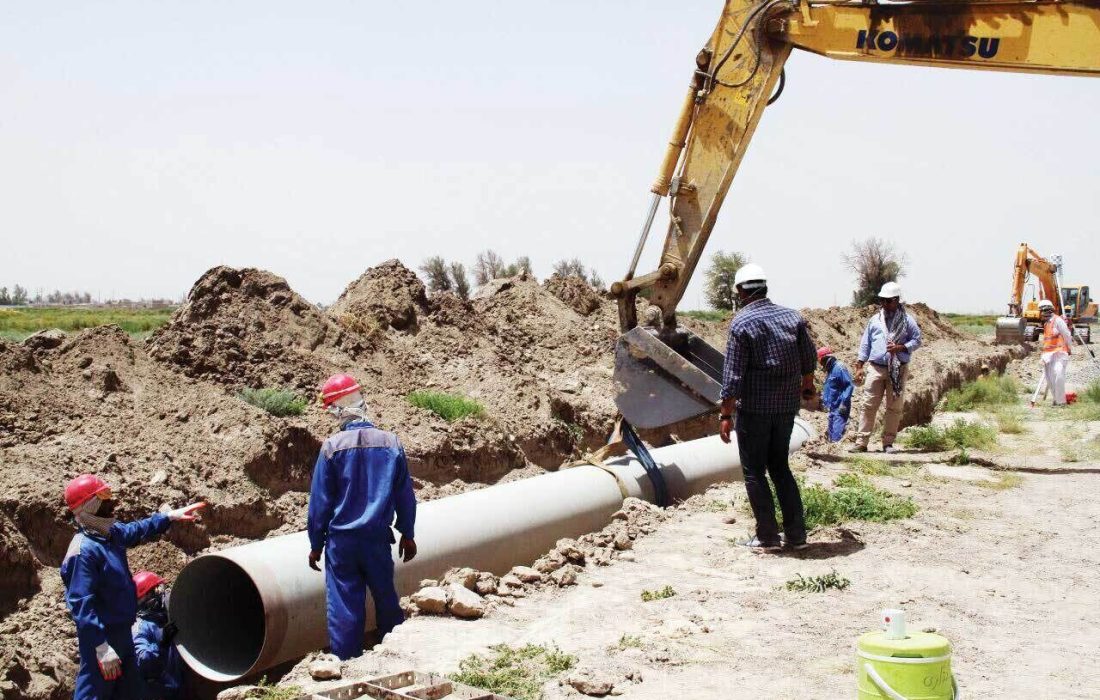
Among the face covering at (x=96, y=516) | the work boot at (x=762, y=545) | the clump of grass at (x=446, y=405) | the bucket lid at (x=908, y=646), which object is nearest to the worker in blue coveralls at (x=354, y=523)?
the face covering at (x=96, y=516)

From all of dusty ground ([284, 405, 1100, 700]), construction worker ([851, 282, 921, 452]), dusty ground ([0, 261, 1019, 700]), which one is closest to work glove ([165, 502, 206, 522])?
dusty ground ([284, 405, 1100, 700])

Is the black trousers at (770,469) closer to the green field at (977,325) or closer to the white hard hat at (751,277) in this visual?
the white hard hat at (751,277)

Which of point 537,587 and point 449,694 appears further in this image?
point 537,587

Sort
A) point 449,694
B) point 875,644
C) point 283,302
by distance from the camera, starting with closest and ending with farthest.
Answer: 1. point 875,644
2. point 449,694
3. point 283,302

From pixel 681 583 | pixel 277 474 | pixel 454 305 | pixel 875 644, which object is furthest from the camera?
pixel 454 305

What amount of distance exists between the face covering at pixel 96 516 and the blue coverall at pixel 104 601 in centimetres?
3

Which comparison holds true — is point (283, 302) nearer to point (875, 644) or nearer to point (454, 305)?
point (454, 305)

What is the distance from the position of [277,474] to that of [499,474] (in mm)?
2643

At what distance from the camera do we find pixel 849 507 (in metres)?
8.19

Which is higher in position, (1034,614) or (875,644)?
(875,644)

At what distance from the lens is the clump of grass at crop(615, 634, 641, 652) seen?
5426mm

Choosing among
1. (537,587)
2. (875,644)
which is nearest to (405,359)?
(537,587)

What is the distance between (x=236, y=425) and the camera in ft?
31.5

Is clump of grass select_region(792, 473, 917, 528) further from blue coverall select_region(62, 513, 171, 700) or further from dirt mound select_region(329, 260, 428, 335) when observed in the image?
dirt mound select_region(329, 260, 428, 335)
